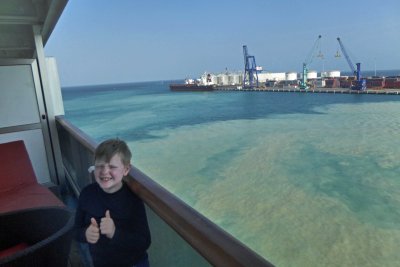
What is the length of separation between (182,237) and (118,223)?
0.44m

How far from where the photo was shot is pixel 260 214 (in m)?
10.6

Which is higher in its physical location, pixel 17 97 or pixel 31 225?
pixel 17 97

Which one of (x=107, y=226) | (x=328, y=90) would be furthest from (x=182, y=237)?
(x=328, y=90)

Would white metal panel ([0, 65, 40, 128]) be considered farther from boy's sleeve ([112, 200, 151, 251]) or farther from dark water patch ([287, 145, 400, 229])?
dark water patch ([287, 145, 400, 229])

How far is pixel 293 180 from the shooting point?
14117 mm

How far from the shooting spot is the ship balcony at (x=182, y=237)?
2.33ft

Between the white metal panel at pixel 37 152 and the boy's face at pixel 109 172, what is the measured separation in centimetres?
271

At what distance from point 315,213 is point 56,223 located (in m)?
10.7

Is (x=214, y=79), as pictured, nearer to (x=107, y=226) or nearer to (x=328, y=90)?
(x=328, y=90)

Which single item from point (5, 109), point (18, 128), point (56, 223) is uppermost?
point (5, 109)

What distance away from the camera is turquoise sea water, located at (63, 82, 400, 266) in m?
8.95

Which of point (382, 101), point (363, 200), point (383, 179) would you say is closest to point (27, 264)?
point (363, 200)

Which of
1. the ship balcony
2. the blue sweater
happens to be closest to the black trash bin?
the blue sweater

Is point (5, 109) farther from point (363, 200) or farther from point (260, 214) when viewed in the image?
point (363, 200)
